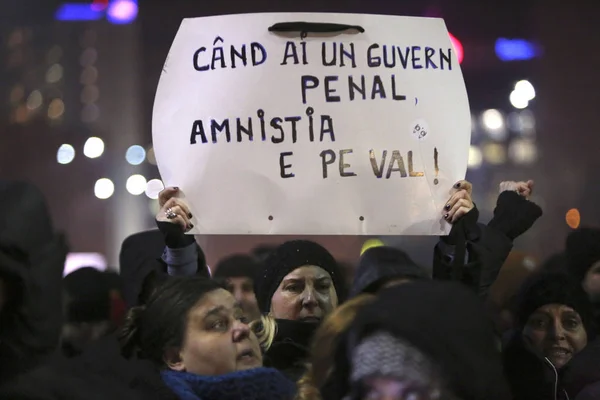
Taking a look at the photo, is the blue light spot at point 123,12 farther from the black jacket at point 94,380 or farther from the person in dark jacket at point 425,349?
the person in dark jacket at point 425,349

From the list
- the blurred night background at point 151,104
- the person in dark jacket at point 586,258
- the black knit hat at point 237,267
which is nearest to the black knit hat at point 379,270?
the person in dark jacket at point 586,258

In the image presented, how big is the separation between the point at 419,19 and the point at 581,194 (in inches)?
194

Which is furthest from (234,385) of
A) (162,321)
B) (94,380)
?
(94,380)

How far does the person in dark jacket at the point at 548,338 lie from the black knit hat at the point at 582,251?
280 mm

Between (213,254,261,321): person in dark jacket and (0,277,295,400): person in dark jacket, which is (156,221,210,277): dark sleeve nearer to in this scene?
(0,277,295,400): person in dark jacket

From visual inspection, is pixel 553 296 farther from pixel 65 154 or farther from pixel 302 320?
pixel 65 154

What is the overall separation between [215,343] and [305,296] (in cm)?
50

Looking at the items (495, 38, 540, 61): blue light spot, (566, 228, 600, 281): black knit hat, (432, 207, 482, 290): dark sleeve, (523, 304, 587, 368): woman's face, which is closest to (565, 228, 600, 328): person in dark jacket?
(566, 228, 600, 281): black knit hat

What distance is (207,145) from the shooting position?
9.09 ft

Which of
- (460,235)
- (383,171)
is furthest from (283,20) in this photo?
(460,235)

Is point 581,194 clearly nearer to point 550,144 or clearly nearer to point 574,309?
point 550,144

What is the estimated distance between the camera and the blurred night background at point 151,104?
7.21 metres

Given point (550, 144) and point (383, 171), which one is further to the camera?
point (550, 144)

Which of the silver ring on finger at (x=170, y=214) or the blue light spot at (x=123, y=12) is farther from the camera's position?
the blue light spot at (x=123, y=12)
